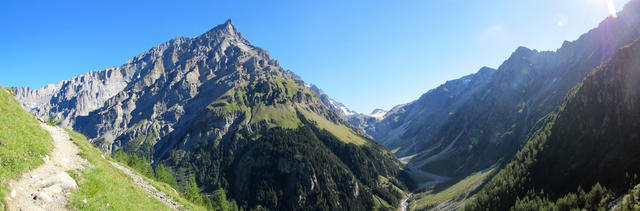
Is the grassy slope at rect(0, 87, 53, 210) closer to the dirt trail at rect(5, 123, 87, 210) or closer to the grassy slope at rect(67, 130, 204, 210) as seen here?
the dirt trail at rect(5, 123, 87, 210)

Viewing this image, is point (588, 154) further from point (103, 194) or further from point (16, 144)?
point (16, 144)

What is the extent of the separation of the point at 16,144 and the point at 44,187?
600 cm

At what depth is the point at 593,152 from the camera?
96125mm

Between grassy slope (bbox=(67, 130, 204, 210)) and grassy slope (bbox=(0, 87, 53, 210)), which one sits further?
grassy slope (bbox=(67, 130, 204, 210))

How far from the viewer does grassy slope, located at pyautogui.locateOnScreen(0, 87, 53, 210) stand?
18672mm

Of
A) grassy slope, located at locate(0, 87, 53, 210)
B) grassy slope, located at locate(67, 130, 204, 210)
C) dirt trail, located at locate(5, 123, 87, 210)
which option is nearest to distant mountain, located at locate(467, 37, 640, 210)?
grassy slope, located at locate(67, 130, 204, 210)

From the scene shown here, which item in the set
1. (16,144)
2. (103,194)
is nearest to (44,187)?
(103,194)

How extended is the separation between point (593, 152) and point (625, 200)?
53503 millimetres

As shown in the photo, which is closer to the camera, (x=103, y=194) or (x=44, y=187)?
(x=44, y=187)

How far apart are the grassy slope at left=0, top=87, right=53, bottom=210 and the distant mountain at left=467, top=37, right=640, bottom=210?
11240 centimetres

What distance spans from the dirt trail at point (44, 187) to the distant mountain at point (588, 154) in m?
109

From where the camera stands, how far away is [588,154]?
320 feet

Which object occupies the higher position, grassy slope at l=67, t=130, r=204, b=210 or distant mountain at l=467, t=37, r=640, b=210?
grassy slope at l=67, t=130, r=204, b=210

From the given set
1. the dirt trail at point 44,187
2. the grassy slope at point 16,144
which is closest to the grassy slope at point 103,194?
the dirt trail at point 44,187
